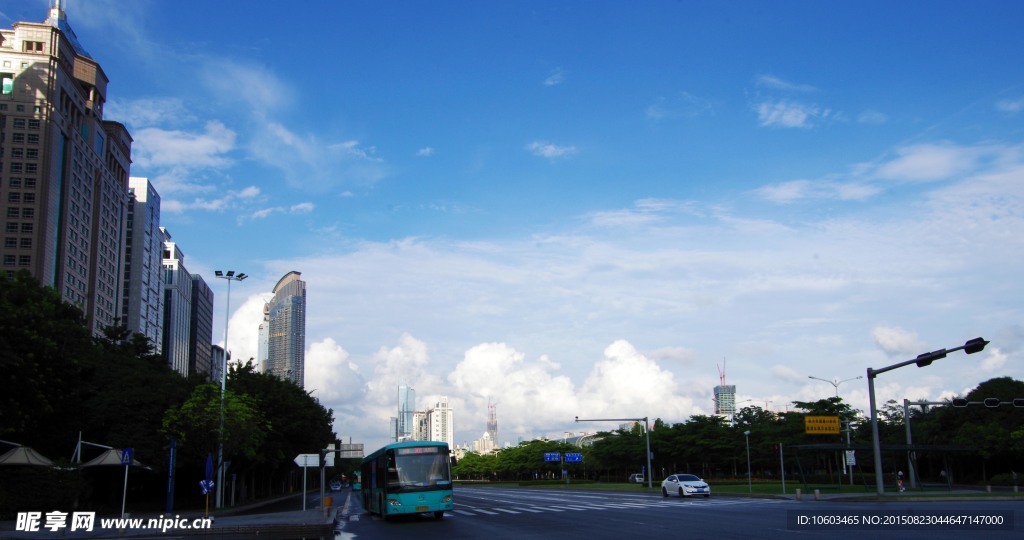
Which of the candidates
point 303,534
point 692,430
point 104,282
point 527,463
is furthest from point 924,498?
point 104,282

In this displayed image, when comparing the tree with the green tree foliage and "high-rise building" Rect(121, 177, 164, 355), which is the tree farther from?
"high-rise building" Rect(121, 177, 164, 355)

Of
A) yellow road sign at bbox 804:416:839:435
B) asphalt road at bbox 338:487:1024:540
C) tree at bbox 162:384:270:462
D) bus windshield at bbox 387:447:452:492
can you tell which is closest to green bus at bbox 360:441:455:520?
bus windshield at bbox 387:447:452:492

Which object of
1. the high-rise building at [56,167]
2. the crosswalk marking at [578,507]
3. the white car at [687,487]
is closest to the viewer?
the crosswalk marking at [578,507]

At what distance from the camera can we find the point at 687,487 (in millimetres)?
46219

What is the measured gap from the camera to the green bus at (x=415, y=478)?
2964 centimetres

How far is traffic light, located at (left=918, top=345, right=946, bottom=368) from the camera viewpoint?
30.8m

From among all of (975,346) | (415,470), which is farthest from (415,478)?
(975,346)

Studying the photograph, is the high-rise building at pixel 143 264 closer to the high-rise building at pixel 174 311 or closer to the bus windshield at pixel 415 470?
the high-rise building at pixel 174 311

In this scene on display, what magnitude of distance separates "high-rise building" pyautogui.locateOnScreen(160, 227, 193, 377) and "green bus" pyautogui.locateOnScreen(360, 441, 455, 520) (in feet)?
536

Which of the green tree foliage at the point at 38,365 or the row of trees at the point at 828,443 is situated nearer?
the green tree foliage at the point at 38,365

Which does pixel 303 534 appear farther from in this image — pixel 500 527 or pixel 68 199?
pixel 68 199

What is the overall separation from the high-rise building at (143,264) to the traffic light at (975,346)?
13674 cm

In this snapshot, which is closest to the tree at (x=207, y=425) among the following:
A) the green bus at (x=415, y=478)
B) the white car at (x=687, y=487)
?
the green bus at (x=415, y=478)

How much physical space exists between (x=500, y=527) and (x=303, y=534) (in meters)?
5.94
